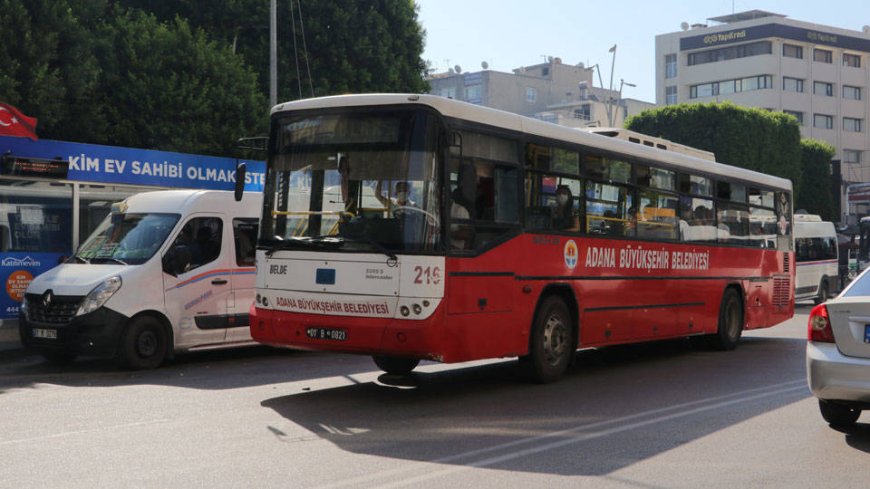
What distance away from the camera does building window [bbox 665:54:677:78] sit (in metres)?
96.5

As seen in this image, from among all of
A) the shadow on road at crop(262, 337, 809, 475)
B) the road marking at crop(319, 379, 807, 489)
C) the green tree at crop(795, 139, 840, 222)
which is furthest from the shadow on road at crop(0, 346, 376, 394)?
the green tree at crop(795, 139, 840, 222)

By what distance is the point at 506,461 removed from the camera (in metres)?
7.15

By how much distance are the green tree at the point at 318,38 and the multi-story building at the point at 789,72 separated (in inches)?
2288

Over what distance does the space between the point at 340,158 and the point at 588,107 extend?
97.9 meters

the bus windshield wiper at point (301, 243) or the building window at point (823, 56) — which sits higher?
the building window at point (823, 56)

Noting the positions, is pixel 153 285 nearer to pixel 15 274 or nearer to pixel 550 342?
pixel 15 274

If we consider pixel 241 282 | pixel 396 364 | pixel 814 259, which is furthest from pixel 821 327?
pixel 814 259

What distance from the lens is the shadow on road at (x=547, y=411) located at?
295 inches

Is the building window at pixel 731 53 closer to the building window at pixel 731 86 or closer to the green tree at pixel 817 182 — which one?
the building window at pixel 731 86

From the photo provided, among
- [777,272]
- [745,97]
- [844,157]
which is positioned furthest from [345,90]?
[844,157]

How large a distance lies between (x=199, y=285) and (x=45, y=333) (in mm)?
1974

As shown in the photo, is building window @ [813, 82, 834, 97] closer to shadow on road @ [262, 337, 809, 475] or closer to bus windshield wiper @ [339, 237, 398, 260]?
shadow on road @ [262, 337, 809, 475]

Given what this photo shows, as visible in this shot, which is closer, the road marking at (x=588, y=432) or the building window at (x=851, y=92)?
the road marking at (x=588, y=432)

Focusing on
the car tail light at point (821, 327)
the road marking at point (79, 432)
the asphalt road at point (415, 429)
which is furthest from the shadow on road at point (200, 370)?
the car tail light at point (821, 327)
